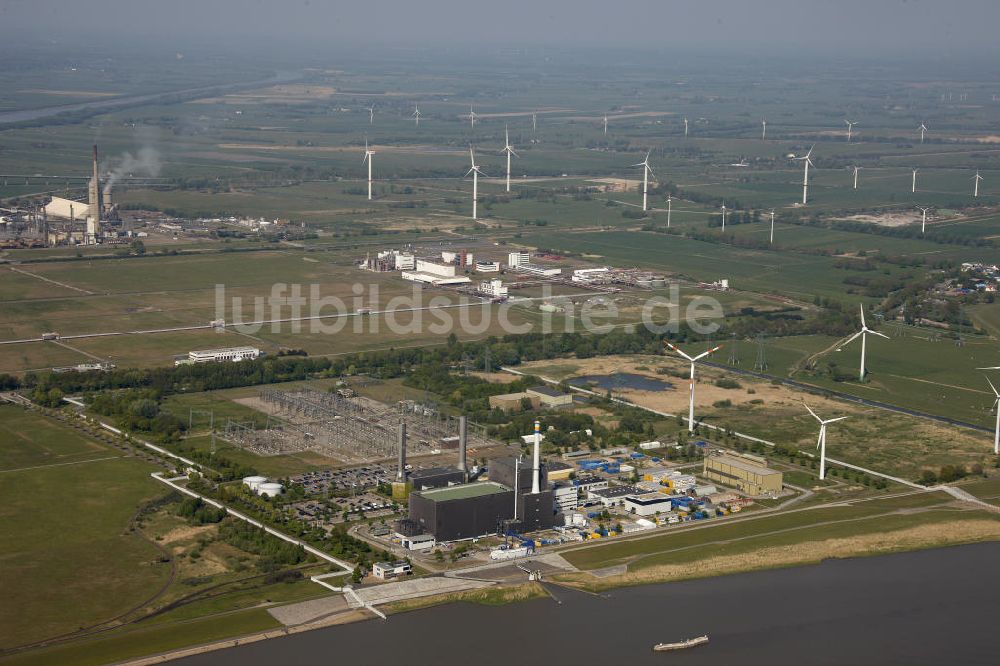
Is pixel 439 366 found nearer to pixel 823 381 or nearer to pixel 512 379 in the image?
pixel 512 379

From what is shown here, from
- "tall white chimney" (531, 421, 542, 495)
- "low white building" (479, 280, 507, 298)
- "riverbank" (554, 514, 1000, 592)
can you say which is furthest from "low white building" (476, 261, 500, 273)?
"riverbank" (554, 514, 1000, 592)

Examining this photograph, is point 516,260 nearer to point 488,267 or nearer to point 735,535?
point 488,267

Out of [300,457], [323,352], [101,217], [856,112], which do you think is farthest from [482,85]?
[300,457]

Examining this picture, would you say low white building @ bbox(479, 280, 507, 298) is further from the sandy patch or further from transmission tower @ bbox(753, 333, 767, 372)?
the sandy patch

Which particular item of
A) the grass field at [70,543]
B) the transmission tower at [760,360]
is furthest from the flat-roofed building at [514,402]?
the grass field at [70,543]

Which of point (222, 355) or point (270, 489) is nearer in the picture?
point (270, 489)

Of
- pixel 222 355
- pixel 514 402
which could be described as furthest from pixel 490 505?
pixel 222 355
